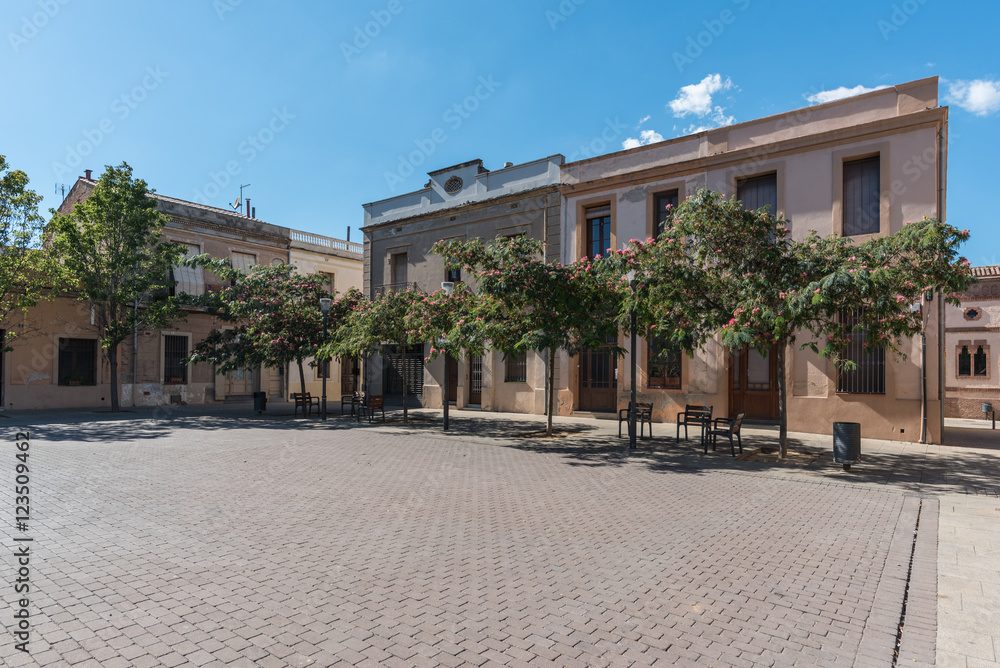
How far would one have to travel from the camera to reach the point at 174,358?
2455 centimetres

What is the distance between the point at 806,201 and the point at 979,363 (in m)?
14.6

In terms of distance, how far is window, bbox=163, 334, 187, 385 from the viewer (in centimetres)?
2423

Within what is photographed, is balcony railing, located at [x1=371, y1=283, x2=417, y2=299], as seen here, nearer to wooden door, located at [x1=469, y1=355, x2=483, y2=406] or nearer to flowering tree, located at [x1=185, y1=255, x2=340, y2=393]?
flowering tree, located at [x1=185, y1=255, x2=340, y2=393]

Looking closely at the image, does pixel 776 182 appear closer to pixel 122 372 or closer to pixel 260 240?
pixel 260 240

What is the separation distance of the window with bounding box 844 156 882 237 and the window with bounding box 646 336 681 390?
5.61 metres

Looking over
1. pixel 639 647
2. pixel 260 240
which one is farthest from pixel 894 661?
pixel 260 240

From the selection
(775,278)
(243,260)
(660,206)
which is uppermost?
(660,206)

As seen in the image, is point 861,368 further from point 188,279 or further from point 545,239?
point 188,279

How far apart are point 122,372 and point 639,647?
2561 cm

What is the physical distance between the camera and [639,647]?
3.43 meters

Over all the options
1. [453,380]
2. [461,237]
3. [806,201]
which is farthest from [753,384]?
[461,237]

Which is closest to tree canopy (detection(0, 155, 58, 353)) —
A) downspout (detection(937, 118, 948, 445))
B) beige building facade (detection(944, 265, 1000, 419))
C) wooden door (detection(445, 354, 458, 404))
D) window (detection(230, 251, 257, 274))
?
window (detection(230, 251, 257, 274))

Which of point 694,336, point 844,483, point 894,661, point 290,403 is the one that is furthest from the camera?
point 290,403

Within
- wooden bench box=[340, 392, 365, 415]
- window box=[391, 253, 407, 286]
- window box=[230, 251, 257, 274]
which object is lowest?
wooden bench box=[340, 392, 365, 415]
